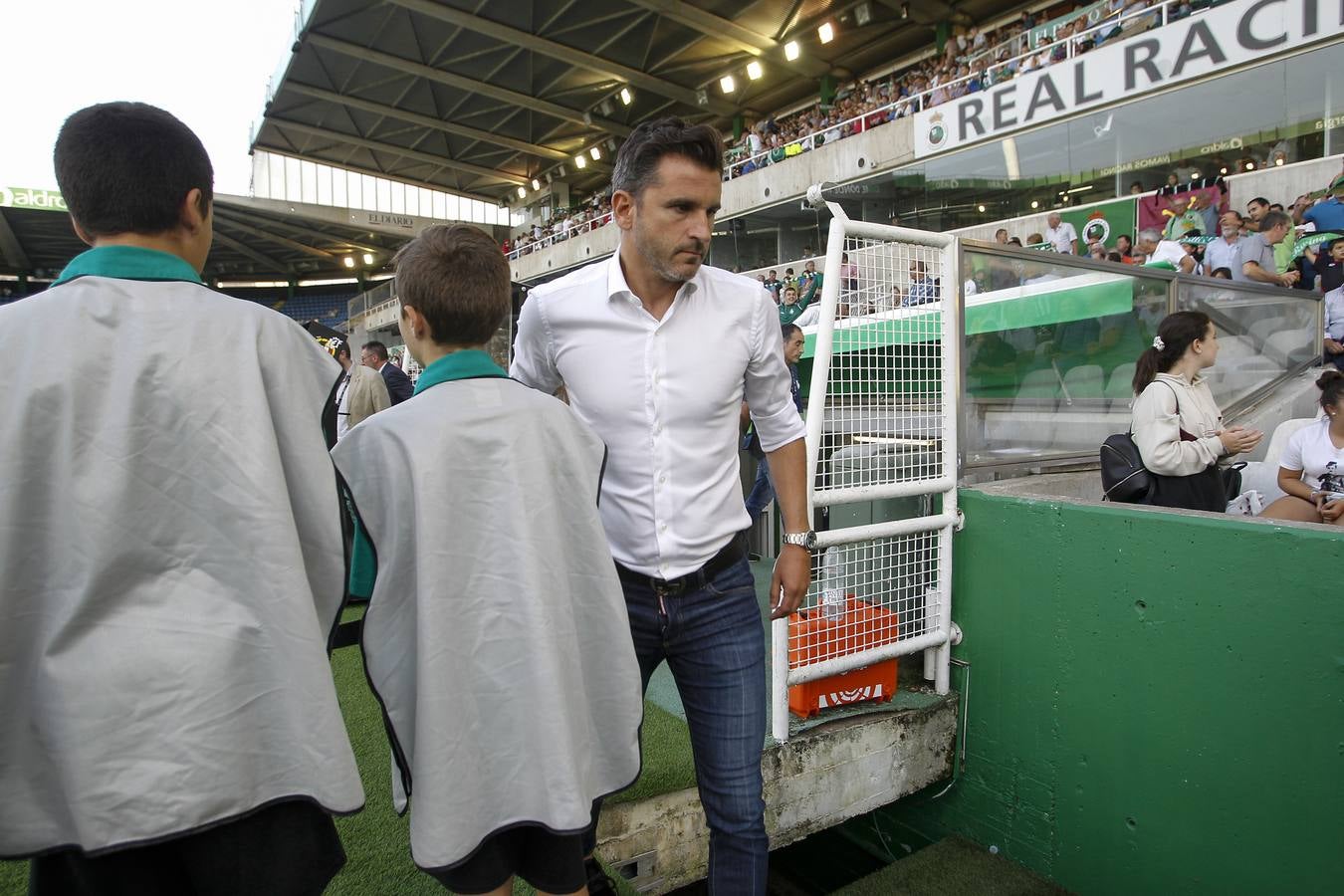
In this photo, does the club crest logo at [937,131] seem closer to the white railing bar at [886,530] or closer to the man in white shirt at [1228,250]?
the man in white shirt at [1228,250]

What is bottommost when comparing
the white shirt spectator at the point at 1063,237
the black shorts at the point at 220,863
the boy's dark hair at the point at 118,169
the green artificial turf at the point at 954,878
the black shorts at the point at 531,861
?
the green artificial turf at the point at 954,878

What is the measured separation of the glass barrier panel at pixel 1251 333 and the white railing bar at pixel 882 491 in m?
2.43

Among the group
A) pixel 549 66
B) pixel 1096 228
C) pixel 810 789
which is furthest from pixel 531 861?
pixel 549 66

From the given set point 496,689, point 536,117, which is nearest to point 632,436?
point 496,689

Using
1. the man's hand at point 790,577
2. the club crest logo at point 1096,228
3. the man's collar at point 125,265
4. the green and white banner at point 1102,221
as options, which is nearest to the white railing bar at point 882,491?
the man's hand at point 790,577

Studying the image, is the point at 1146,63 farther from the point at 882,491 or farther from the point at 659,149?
the point at 659,149

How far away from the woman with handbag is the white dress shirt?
2.06 metres

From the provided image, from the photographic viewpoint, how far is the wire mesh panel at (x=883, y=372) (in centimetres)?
277

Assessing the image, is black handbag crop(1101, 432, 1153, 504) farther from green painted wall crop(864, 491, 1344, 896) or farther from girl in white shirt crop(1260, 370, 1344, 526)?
girl in white shirt crop(1260, 370, 1344, 526)

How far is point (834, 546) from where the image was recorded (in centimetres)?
281

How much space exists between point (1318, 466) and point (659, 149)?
12.3ft

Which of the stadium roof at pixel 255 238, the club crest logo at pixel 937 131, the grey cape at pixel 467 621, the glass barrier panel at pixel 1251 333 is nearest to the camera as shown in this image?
the grey cape at pixel 467 621

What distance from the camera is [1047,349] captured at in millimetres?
3688

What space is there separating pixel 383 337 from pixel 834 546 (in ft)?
130
